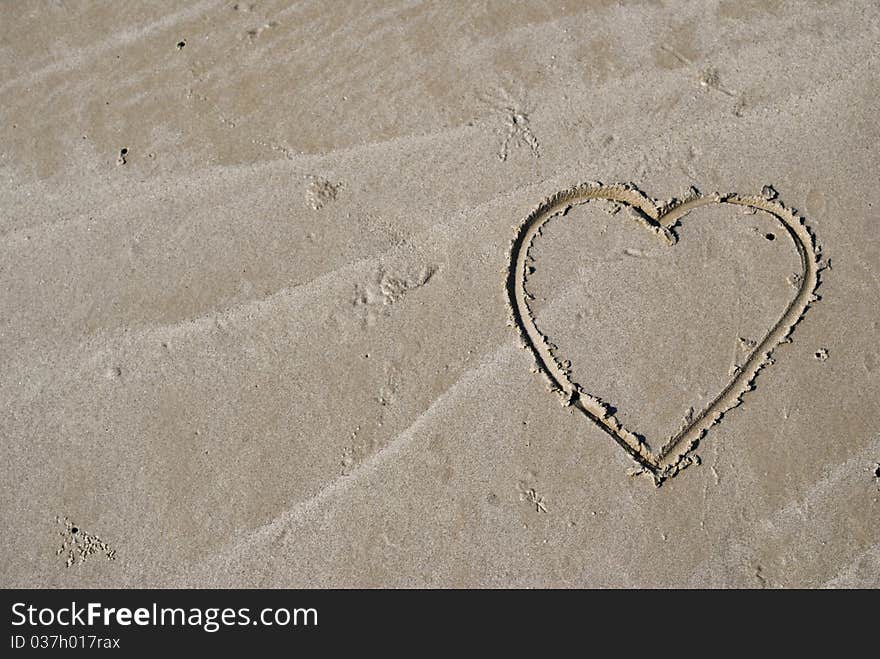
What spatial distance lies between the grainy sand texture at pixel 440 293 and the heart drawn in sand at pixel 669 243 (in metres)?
0.01

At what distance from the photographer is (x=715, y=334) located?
11.4 feet

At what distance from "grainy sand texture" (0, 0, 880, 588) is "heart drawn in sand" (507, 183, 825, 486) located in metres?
0.01

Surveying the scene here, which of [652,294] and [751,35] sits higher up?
[751,35]

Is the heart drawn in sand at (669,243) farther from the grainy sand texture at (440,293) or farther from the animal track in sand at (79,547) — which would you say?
the animal track in sand at (79,547)

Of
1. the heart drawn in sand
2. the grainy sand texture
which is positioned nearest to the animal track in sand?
the grainy sand texture

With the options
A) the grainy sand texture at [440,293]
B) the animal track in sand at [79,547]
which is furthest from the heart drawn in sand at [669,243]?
the animal track in sand at [79,547]

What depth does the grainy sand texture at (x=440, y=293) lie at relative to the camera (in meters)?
3.25

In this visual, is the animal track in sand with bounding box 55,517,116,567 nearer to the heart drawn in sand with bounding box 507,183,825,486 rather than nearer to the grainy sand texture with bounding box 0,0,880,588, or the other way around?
the grainy sand texture with bounding box 0,0,880,588

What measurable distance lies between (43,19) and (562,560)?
3630mm

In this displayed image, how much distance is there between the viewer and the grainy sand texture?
10.7 ft
